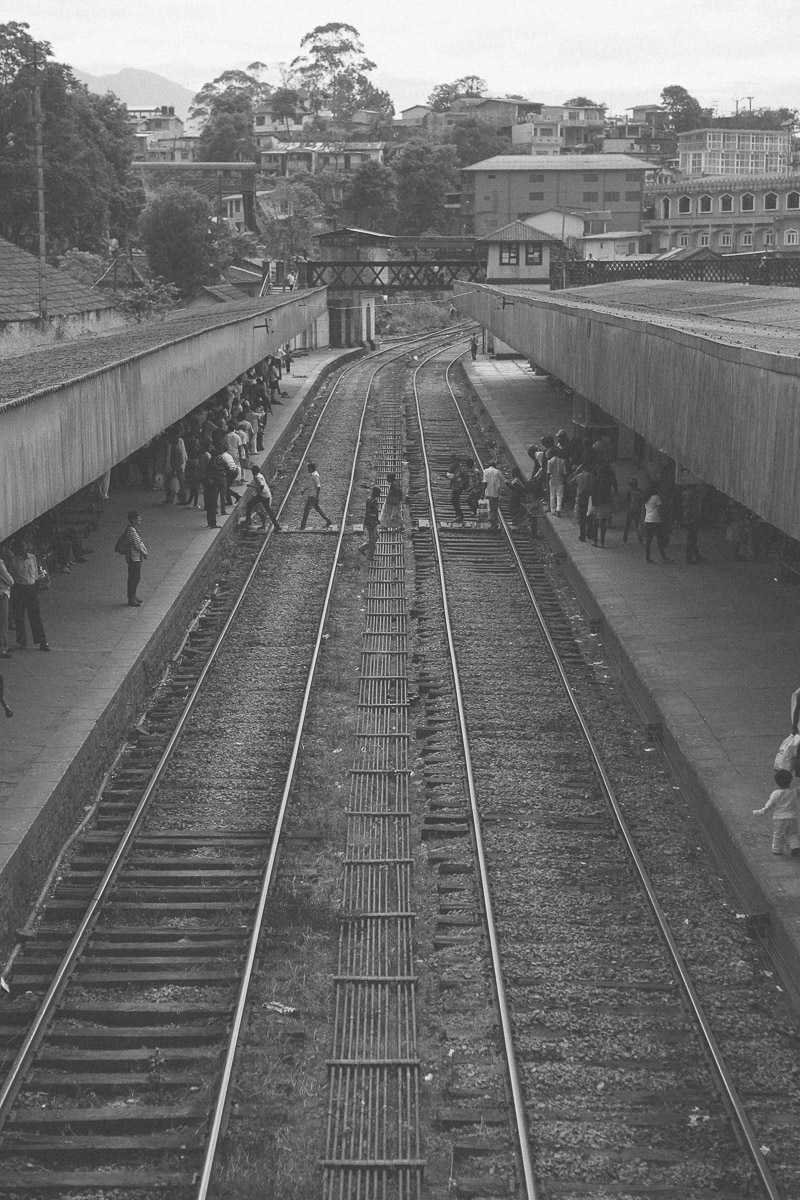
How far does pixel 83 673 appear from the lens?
14508mm

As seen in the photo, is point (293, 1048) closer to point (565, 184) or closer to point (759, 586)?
point (759, 586)

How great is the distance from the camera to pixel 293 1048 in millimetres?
8141

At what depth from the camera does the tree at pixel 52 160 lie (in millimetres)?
48750

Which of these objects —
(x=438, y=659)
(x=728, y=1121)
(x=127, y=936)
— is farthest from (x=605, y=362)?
(x=728, y=1121)

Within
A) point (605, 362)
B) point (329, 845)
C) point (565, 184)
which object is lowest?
point (329, 845)

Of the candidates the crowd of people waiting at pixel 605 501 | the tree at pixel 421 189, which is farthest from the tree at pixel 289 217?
the crowd of people waiting at pixel 605 501

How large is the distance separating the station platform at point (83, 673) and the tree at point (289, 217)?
55546 mm

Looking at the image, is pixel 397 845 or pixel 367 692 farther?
pixel 367 692

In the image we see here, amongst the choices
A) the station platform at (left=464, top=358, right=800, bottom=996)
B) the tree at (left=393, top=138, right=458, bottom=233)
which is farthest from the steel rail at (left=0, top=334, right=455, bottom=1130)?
the tree at (left=393, top=138, right=458, bottom=233)

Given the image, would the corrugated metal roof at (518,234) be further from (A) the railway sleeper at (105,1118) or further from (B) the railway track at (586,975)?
(A) the railway sleeper at (105,1118)

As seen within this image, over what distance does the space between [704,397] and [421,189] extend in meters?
84.6

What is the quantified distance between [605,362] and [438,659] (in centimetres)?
706

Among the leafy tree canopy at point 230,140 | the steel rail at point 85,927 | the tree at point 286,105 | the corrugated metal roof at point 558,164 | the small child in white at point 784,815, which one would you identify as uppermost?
the tree at point 286,105

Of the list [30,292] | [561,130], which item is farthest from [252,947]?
[561,130]
